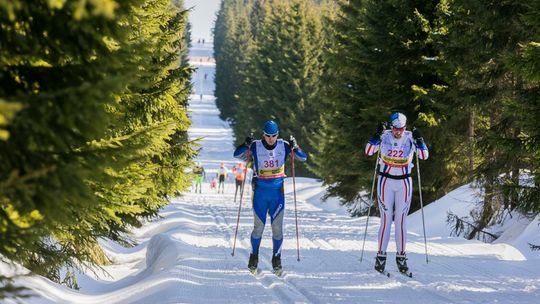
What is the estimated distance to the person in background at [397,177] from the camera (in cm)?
973

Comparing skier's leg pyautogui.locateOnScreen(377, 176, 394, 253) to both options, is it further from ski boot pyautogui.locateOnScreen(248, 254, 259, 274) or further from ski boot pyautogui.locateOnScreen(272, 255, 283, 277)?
ski boot pyautogui.locateOnScreen(248, 254, 259, 274)

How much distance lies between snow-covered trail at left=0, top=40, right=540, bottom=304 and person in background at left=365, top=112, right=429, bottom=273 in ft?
2.19

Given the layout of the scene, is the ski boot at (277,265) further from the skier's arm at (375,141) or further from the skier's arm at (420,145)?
the skier's arm at (420,145)

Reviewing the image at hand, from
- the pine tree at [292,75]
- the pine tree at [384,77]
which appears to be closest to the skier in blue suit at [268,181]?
the pine tree at [384,77]

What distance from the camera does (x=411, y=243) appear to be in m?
13.1

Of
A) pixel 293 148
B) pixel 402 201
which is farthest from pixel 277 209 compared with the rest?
pixel 402 201

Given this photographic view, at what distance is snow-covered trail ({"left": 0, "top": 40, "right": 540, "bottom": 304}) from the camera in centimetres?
777

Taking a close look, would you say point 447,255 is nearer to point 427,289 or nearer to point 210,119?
point 427,289

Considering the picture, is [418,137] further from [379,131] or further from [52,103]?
[52,103]

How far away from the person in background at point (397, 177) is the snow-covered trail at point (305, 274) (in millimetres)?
669

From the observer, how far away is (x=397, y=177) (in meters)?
9.80

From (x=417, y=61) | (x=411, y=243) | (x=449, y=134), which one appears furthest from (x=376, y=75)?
(x=411, y=243)

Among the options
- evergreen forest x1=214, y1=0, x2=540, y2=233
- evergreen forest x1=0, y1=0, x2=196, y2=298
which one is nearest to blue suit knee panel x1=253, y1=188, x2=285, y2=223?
evergreen forest x1=214, y1=0, x2=540, y2=233

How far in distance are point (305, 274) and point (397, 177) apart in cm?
217
